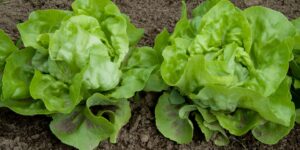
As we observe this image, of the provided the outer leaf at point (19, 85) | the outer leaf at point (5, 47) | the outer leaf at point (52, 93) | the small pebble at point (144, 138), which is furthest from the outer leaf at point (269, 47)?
the outer leaf at point (5, 47)

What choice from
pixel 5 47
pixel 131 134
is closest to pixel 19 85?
pixel 5 47

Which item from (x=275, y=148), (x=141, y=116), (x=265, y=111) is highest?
(x=265, y=111)

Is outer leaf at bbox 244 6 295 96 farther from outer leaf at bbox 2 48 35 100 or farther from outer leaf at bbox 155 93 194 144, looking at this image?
outer leaf at bbox 2 48 35 100

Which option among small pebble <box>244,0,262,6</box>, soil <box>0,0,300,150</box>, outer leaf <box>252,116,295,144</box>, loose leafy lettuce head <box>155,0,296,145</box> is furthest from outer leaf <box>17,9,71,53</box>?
small pebble <box>244,0,262,6</box>

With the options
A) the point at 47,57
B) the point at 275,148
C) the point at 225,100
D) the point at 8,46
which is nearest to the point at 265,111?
the point at 225,100

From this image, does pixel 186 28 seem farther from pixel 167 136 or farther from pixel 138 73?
pixel 167 136

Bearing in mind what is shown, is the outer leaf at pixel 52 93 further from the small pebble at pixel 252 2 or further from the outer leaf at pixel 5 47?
the small pebble at pixel 252 2

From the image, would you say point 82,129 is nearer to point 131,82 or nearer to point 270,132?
point 131,82
